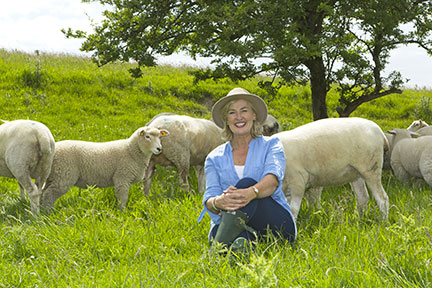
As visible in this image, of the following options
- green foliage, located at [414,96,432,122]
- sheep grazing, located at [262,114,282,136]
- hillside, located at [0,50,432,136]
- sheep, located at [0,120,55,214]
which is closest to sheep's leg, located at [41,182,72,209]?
sheep, located at [0,120,55,214]

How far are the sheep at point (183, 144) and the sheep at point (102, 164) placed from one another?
0.49 metres

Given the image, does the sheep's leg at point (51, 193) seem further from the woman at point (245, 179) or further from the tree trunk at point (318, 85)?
the tree trunk at point (318, 85)

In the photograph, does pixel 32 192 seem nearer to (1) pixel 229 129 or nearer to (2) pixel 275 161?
(1) pixel 229 129

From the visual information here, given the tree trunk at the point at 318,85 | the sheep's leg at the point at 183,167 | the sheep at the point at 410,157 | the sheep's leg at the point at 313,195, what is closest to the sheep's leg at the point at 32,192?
the sheep's leg at the point at 183,167

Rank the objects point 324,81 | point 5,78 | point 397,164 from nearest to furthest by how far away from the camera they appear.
Answer: point 397,164
point 324,81
point 5,78

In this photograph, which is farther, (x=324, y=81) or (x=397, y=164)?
(x=324, y=81)

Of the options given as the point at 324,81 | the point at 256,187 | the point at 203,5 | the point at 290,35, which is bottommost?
the point at 256,187

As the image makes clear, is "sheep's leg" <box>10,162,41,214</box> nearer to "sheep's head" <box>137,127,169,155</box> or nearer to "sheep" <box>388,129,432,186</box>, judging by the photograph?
"sheep's head" <box>137,127,169,155</box>

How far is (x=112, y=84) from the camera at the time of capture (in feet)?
50.2

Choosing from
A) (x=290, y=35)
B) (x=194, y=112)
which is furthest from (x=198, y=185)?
(x=194, y=112)

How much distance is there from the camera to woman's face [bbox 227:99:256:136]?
387cm

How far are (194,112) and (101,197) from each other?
8482 millimetres

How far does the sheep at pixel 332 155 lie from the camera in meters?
Result: 4.51

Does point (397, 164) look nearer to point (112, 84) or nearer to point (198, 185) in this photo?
point (198, 185)
